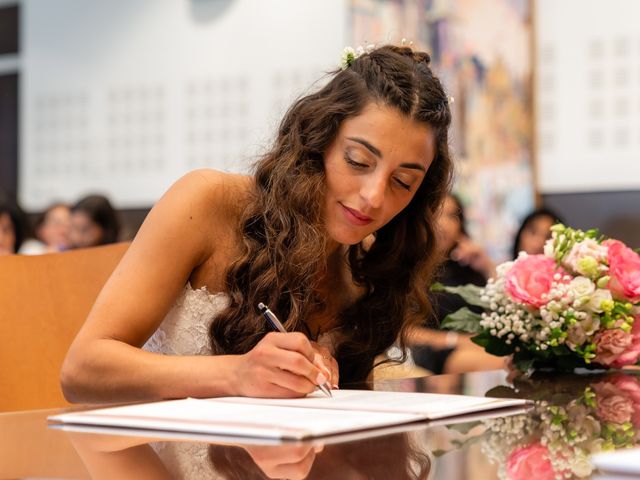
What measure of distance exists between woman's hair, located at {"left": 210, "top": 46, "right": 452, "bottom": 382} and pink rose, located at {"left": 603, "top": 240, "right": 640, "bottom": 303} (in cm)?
37

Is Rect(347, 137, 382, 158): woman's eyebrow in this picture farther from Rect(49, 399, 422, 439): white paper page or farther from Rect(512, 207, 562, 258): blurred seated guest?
Rect(512, 207, 562, 258): blurred seated guest

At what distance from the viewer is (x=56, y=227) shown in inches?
220

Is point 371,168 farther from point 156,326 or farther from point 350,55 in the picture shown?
point 156,326

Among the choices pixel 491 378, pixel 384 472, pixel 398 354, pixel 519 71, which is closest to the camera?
pixel 384 472

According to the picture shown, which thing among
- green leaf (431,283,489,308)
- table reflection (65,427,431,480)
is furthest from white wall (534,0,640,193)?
table reflection (65,427,431,480)

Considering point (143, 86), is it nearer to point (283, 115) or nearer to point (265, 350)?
point (283, 115)

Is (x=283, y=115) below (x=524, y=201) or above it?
above

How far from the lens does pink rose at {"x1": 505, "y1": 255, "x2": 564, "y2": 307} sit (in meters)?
1.78

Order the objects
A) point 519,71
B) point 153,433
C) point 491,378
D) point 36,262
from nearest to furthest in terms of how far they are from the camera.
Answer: point 153,433 → point 491,378 → point 36,262 → point 519,71

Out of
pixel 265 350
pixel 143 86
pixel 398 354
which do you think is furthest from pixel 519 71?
pixel 265 350

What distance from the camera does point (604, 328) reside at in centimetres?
180

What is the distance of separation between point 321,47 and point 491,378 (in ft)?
11.2

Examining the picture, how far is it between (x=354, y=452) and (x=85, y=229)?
443cm

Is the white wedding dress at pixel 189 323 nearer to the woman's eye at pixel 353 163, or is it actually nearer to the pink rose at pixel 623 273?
the woman's eye at pixel 353 163
